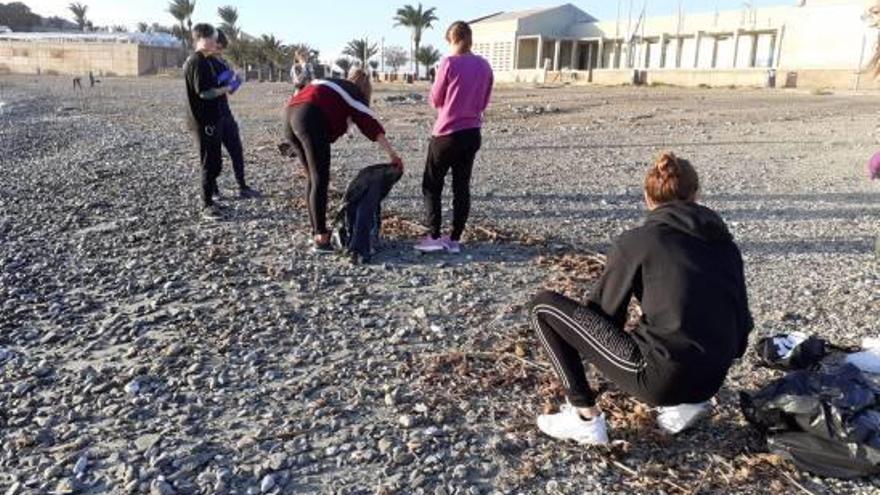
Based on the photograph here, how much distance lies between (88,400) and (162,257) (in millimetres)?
2594

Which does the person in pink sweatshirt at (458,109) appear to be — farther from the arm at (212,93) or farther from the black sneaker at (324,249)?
the arm at (212,93)

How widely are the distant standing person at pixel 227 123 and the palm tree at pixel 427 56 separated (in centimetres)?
6182

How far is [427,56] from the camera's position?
223 ft

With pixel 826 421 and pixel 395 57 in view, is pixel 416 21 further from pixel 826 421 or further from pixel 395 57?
pixel 826 421

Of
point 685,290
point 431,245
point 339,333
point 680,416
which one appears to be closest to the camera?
point 685,290

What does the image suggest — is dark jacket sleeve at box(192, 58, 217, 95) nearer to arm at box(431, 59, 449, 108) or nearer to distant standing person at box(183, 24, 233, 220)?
distant standing person at box(183, 24, 233, 220)

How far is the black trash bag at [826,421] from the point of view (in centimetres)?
278

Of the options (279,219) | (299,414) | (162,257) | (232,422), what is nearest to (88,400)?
(232,422)

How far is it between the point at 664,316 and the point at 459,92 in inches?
119

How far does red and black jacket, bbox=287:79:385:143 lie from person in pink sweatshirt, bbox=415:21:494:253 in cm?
51

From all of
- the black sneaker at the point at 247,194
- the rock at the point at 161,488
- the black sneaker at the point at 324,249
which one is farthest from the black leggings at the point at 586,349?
the black sneaker at the point at 247,194

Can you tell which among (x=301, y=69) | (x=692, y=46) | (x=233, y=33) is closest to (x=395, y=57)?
(x=233, y=33)

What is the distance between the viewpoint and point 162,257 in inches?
233

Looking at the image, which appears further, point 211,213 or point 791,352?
point 211,213
